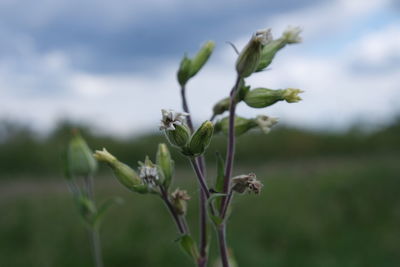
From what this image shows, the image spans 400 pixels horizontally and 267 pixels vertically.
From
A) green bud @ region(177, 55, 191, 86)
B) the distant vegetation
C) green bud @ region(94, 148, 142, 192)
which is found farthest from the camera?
the distant vegetation

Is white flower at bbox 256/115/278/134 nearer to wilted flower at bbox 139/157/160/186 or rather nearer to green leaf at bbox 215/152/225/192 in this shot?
green leaf at bbox 215/152/225/192

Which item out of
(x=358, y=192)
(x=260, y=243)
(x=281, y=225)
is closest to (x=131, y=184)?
(x=260, y=243)

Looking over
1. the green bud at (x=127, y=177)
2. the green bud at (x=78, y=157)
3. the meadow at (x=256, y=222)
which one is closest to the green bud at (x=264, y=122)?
the green bud at (x=127, y=177)

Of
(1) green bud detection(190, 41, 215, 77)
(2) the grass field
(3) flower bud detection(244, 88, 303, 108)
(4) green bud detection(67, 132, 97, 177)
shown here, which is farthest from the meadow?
(3) flower bud detection(244, 88, 303, 108)

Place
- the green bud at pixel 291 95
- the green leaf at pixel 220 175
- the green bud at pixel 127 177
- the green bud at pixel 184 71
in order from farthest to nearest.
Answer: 1. the green bud at pixel 184 71
2. the green bud at pixel 291 95
3. the green bud at pixel 127 177
4. the green leaf at pixel 220 175

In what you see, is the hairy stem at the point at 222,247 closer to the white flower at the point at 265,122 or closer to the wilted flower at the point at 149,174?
the wilted flower at the point at 149,174

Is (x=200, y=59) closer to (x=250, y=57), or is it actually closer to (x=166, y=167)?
(x=250, y=57)
